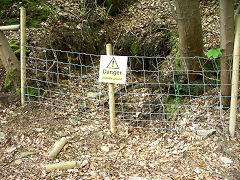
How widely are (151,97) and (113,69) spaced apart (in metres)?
1.27

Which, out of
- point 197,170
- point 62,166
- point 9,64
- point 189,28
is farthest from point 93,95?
point 197,170

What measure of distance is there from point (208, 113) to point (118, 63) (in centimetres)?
163

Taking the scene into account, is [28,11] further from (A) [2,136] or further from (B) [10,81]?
(A) [2,136]

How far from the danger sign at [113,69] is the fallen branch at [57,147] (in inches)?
43.7

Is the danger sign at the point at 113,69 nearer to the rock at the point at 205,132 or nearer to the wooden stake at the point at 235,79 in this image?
the rock at the point at 205,132

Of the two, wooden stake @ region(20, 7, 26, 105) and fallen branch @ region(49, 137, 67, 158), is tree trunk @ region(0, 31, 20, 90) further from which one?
fallen branch @ region(49, 137, 67, 158)

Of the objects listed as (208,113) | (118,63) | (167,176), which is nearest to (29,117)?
(118,63)

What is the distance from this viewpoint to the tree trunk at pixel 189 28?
12.7 feet

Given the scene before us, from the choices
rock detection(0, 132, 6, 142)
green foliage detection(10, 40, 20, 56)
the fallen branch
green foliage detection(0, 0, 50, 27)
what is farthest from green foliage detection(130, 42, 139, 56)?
rock detection(0, 132, 6, 142)

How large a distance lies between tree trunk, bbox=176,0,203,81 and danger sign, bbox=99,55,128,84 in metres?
1.17

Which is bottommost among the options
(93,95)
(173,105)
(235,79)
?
(173,105)

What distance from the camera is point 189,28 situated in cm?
396

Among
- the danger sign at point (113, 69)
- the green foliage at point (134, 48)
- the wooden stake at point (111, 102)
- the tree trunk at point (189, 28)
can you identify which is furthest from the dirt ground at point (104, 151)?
the green foliage at point (134, 48)

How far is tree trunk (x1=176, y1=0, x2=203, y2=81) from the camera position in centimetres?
386
